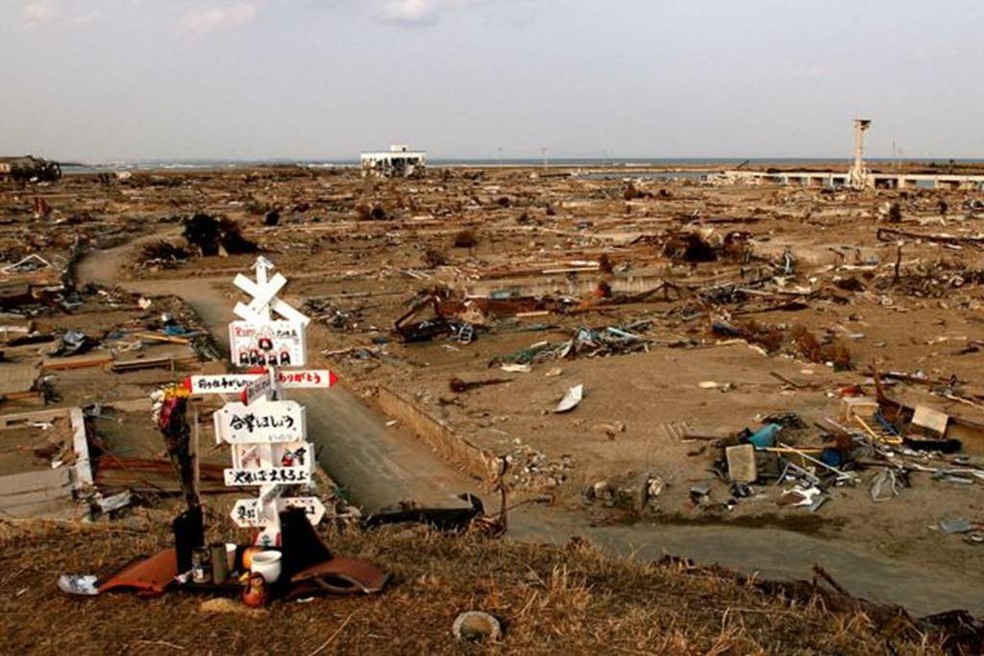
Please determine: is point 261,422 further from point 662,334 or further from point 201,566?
point 662,334

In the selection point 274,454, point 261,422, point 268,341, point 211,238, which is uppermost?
point 268,341

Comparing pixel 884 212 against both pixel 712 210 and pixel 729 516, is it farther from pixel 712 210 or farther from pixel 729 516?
pixel 729 516

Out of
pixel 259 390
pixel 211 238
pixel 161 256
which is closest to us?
pixel 259 390

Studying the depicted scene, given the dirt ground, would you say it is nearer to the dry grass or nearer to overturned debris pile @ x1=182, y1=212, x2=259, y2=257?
overturned debris pile @ x1=182, y1=212, x2=259, y2=257

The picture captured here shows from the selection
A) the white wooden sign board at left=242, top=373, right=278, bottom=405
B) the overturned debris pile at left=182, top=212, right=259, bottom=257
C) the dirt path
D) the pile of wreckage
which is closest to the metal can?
the white wooden sign board at left=242, top=373, right=278, bottom=405

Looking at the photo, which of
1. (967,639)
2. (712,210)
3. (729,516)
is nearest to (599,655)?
(967,639)

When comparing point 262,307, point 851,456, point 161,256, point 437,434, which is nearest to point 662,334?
point 437,434
